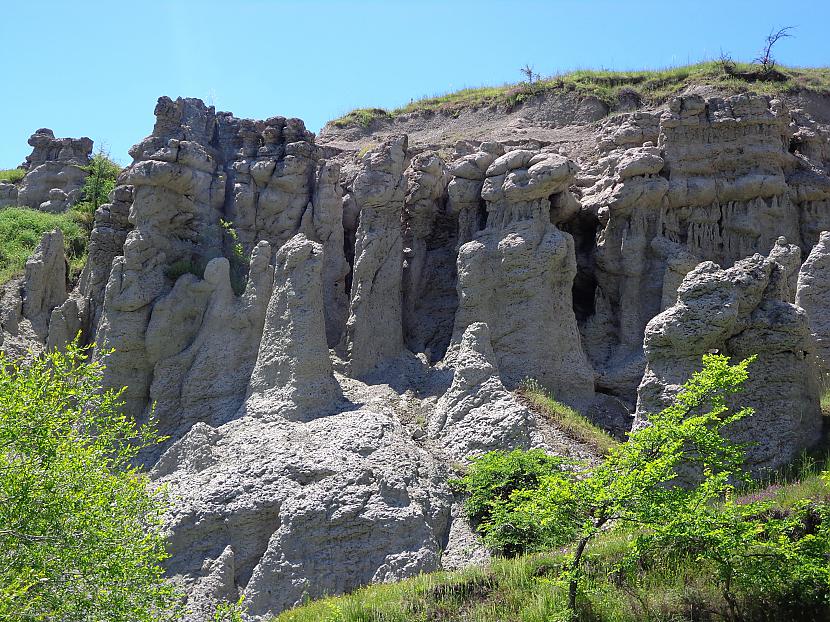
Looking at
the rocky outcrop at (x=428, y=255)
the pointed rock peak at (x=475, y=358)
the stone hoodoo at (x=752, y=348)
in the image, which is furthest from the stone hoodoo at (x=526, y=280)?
the stone hoodoo at (x=752, y=348)

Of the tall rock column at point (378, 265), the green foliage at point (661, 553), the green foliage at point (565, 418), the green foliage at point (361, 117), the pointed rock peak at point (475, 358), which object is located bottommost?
the green foliage at point (661, 553)

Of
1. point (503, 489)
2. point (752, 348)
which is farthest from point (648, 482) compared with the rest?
point (503, 489)

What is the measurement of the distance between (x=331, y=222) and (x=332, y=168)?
1.34 meters

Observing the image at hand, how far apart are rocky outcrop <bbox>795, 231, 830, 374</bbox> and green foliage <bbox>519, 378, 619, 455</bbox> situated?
4.56 metres

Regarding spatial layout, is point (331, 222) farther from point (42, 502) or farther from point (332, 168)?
point (42, 502)

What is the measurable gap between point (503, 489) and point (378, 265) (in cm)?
695

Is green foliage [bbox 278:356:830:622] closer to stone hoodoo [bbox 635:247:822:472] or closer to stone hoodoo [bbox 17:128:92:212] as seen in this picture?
stone hoodoo [bbox 635:247:822:472]

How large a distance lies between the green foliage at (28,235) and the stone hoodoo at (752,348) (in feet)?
49.6

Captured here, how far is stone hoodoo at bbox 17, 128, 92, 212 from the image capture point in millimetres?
29156

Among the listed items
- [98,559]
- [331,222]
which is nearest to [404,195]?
[331,222]

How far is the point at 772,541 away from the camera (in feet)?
34.1

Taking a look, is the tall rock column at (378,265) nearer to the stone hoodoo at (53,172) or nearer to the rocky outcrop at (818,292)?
the rocky outcrop at (818,292)

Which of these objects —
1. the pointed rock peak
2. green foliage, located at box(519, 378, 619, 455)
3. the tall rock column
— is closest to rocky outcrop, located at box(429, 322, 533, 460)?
the pointed rock peak

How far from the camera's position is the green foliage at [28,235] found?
78.6ft
